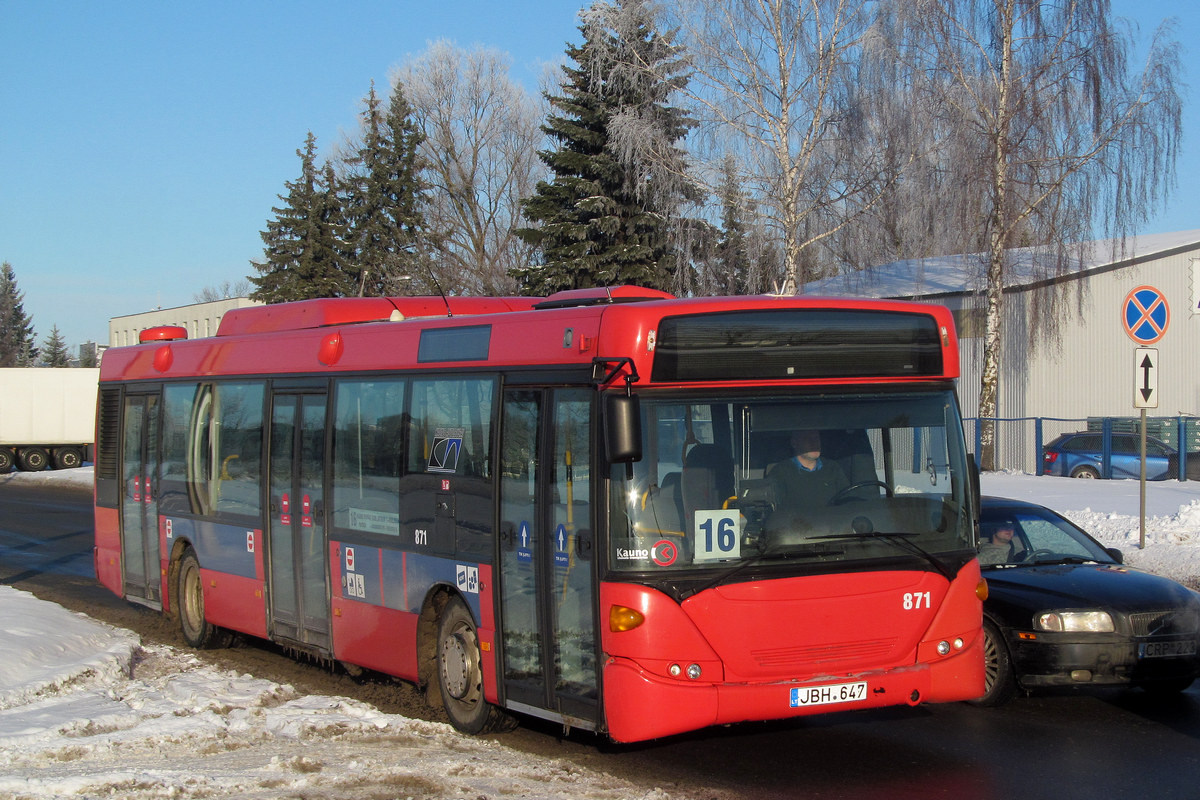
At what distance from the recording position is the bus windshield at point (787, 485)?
252 inches

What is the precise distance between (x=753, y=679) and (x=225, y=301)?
64879mm

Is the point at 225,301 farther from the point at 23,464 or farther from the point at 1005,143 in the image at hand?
the point at 1005,143

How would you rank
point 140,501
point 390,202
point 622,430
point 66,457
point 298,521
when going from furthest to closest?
point 390,202 → point 66,457 → point 140,501 → point 298,521 → point 622,430

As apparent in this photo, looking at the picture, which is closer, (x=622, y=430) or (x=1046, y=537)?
(x=622, y=430)

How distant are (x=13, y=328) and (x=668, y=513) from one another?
114m

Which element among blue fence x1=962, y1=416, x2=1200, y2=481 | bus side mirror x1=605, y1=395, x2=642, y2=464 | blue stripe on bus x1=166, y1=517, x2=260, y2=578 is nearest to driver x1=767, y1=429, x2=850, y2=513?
bus side mirror x1=605, y1=395, x2=642, y2=464

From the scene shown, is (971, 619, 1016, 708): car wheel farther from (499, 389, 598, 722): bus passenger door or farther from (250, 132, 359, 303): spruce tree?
(250, 132, 359, 303): spruce tree

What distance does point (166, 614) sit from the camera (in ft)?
40.4

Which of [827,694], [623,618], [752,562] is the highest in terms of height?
[752,562]

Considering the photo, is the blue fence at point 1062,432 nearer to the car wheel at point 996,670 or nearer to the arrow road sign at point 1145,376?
the arrow road sign at point 1145,376

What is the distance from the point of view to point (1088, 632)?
7883 millimetres

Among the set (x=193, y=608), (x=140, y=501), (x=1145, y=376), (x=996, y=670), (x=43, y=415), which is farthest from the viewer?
(x=43, y=415)

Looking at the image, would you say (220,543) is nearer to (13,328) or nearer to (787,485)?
(787,485)

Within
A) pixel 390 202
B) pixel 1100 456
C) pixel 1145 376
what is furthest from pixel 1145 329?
pixel 390 202
